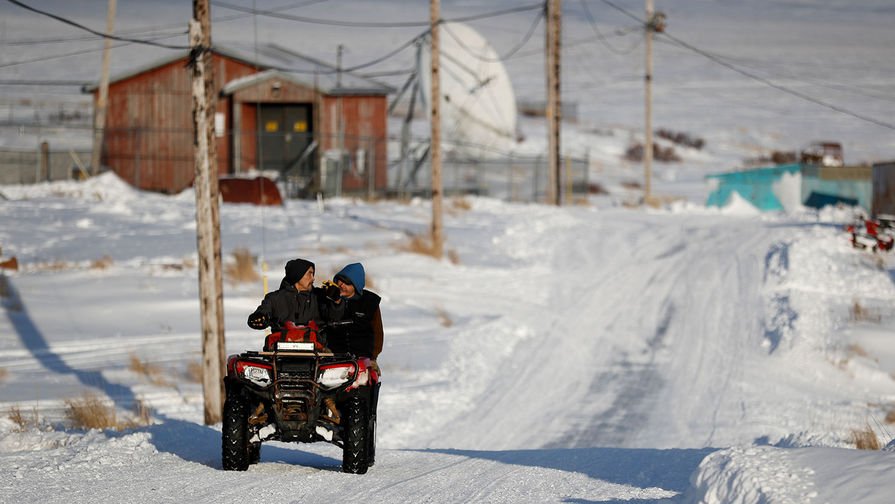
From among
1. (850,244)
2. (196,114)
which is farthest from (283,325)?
(850,244)

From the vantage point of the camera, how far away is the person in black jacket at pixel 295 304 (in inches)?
459

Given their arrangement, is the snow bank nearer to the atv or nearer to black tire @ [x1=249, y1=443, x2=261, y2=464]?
the atv

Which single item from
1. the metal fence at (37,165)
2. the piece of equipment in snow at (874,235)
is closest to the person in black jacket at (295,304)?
the piece of equipment in snow at (874,235)

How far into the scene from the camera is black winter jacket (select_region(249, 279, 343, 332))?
1167cm

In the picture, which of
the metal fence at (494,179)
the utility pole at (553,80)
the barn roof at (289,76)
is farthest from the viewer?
the metal fence at (494,179)

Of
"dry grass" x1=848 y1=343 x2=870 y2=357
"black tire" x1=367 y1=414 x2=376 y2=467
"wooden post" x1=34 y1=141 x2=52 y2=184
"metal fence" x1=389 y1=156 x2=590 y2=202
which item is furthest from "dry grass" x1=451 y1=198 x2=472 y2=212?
"black tire" x1=367 y1=414 x2=376 y2=467

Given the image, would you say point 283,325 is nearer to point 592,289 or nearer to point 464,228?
point 592,289

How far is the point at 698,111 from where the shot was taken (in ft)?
351

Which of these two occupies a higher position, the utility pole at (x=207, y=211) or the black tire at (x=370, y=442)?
the utility pole at (x=207, y=211)

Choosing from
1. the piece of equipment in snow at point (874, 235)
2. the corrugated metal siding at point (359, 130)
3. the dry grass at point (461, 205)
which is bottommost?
the piece of equipment in snow at point (874, 235)

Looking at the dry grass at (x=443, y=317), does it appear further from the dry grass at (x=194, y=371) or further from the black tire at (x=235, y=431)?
the black tire at (x=235, y=431)

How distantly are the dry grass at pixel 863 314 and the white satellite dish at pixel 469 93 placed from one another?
26.8m

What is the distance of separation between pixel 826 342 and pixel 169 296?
12.4 m

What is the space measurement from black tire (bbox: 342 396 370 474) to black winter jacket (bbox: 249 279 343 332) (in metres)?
0.93
